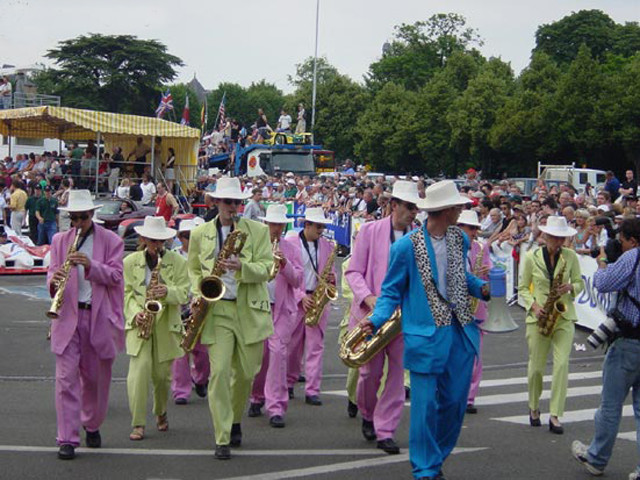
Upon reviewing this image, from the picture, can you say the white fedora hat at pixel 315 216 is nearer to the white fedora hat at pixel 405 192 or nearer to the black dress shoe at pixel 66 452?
the white fedora hat at pixel 405 192

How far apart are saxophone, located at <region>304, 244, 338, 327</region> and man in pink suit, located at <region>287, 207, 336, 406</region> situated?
0.05 meters

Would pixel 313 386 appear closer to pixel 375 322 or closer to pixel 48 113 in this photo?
pixel 375 322

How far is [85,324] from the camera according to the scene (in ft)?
26.6

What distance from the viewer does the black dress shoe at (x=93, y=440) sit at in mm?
8266

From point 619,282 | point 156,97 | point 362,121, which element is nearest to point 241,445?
point 619,282

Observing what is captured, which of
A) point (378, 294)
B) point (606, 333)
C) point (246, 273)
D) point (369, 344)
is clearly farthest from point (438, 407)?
point (246, 273)

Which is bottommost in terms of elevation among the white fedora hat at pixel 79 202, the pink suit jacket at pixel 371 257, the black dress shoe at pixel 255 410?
the black dress shoe at pixel 255 410

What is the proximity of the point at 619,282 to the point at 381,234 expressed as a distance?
207cm

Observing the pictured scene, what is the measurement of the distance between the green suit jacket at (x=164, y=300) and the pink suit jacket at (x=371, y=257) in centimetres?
156

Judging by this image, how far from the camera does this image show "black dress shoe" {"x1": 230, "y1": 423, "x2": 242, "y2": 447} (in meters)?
8.30

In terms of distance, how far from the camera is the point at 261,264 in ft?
26.9

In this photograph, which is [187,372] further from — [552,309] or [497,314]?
[497,314]

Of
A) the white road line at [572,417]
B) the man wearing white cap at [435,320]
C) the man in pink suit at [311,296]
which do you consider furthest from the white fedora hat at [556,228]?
the man wearing white cap at [435,320]

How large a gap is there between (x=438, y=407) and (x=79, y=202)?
341 centimetres
